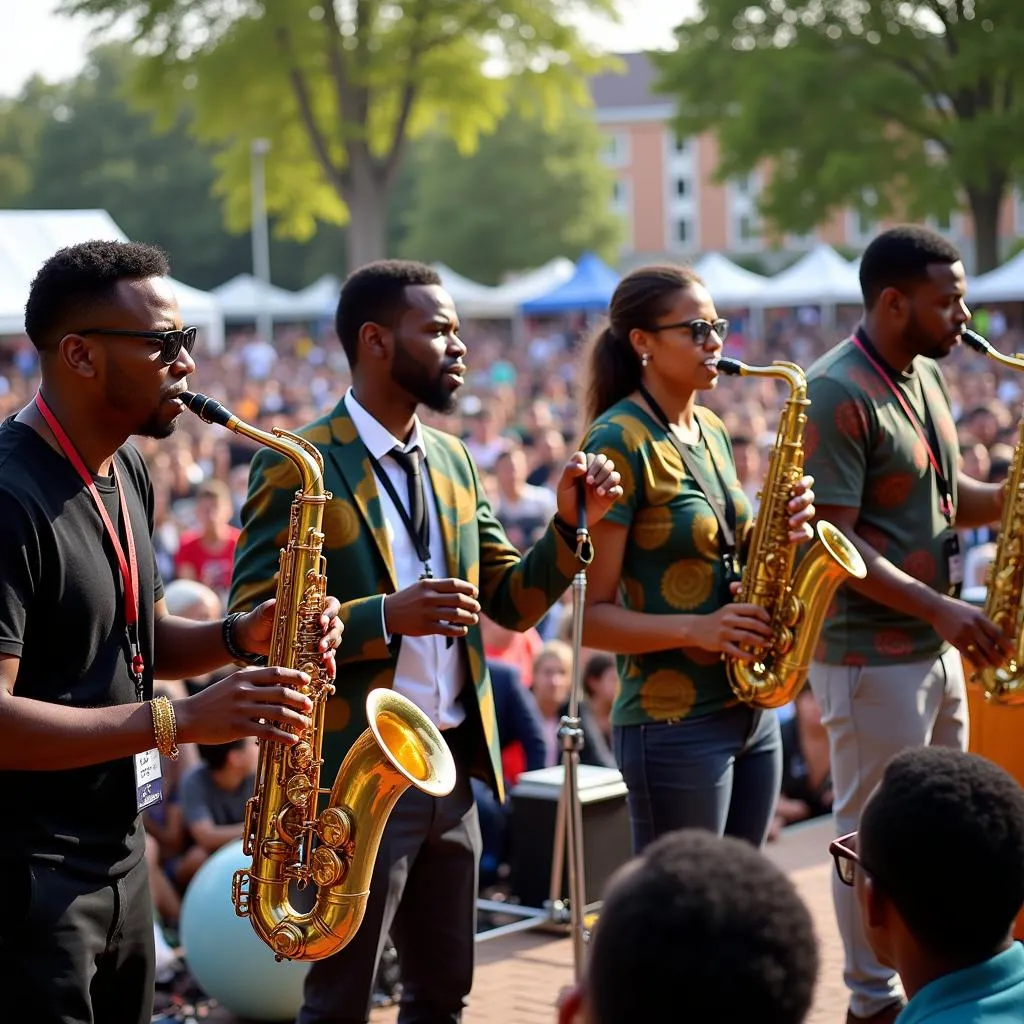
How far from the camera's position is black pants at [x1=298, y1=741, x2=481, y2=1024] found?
12.8 feet

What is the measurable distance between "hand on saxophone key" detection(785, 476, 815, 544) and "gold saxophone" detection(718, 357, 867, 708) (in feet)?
0.09

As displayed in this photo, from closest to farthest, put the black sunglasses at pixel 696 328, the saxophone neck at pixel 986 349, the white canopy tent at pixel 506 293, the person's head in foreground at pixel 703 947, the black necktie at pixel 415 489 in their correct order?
the person's head in foreground at pixel 703 947
the black necktie at pixel 415 489
the black sunglasses at pixel 696 328
the saxophone neck at pixel 986 349
the white canopy tent at pixel 506 293

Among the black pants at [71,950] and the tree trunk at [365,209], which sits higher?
the tree trunk at [365,209]

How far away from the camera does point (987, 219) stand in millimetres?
35031

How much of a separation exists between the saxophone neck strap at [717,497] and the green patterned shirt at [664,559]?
17 mm

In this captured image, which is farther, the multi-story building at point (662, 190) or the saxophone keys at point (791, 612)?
the multi-story building at point (662, 190)

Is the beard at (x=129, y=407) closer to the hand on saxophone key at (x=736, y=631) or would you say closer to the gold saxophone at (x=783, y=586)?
the hand on saxophone key at (x=736, y=631)

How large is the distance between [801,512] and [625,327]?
0.77m

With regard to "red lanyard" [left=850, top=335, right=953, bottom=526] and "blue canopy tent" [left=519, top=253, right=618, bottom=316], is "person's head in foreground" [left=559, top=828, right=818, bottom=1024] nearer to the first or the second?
"red lanyard" [left=850, top=335, right=953, bottom=526]

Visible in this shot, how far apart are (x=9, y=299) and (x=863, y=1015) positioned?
45.4ft

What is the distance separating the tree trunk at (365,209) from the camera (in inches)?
1324

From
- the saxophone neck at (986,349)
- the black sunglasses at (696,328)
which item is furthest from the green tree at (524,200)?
the black sunglasses at (696,328)

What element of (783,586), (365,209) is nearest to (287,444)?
(783,586)

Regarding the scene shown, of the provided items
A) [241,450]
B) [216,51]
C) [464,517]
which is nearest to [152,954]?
[464,517]
